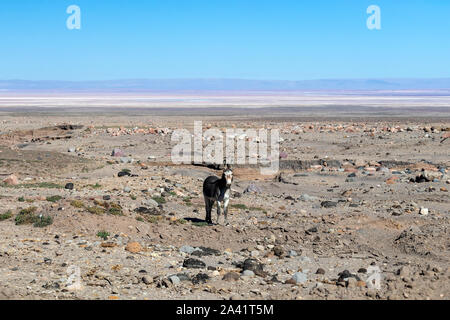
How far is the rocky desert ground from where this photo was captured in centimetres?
974

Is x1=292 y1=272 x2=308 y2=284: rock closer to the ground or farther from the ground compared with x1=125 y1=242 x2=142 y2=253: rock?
closer to the ground

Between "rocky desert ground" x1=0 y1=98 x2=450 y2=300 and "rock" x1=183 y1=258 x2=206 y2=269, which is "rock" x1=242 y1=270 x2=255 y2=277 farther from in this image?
"rock" x1=183 y1=258 x2=206 y2=269

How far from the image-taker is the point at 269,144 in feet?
111

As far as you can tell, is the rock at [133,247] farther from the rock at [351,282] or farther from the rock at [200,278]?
the rock at [351,282]

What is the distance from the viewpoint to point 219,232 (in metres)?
13.6

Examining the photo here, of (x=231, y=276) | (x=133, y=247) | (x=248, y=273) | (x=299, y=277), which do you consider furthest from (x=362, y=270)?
(x=133, y=247)

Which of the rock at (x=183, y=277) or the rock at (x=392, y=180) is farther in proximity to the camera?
the rock at (x=392, y=180)

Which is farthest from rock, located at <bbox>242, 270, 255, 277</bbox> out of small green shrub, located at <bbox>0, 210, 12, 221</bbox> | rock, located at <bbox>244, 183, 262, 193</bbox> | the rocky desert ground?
rock, located at <bbox>244, 183, 262, 193</bbox>

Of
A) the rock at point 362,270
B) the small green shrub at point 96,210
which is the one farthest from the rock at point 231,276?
the small green shrub at point 96,210

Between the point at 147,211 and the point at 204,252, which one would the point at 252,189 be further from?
the point at 204,252
